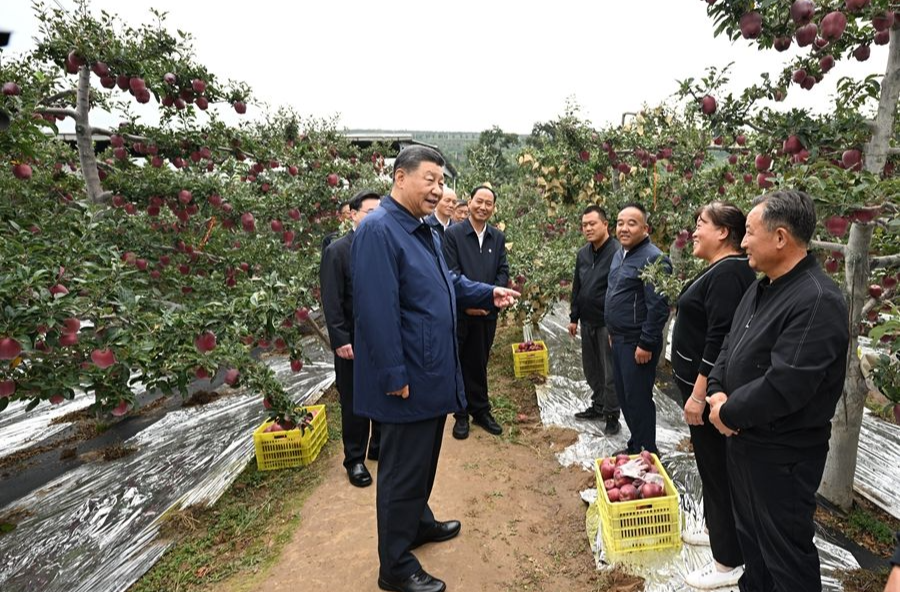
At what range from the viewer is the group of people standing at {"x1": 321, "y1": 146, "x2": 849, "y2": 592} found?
1516mm

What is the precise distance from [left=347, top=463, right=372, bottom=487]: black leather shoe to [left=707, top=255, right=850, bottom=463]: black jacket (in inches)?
86.6

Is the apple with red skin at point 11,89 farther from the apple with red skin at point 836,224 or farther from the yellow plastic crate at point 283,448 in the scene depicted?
the apple with red skin at point 836,224

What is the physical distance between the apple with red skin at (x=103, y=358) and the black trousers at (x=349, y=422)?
1260mm

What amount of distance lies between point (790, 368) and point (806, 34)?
5.55 ft

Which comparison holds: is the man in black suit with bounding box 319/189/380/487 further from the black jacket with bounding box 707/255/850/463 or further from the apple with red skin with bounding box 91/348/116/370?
the black jacket with bounding box 707/255/850/463

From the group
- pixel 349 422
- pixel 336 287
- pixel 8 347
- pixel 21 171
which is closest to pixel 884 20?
pixel 336 287

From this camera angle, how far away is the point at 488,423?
3.80m

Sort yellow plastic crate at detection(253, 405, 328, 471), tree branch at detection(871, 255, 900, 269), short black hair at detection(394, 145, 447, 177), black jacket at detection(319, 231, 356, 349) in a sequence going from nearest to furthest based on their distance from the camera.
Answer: short black hair at detection(394, 145, 447, 177) → tree branch at detection(871, 255, 900, 269) → black jacket at detection(319, 231, 356, 349) → yellow plastic crate at detection(253, 405, 328, 471)

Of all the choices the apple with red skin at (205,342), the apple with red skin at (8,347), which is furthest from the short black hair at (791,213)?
the apple with red skin at (8,347)

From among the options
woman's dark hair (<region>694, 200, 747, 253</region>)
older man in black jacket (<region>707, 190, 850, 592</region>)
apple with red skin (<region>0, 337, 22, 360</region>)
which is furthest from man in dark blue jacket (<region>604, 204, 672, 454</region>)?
apple with red skin (<region>0, 337, 22, 360</region>)

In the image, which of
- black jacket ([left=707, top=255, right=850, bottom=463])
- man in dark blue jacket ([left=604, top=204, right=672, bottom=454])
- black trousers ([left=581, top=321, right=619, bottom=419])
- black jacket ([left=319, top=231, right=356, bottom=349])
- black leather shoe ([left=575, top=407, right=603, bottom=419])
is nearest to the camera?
black jacket ([left=707, top=255, right=850, bottom=463])

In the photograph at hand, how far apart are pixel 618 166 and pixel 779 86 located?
240cm

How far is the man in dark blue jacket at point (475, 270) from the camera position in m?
3.67

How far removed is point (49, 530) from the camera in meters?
2.84
